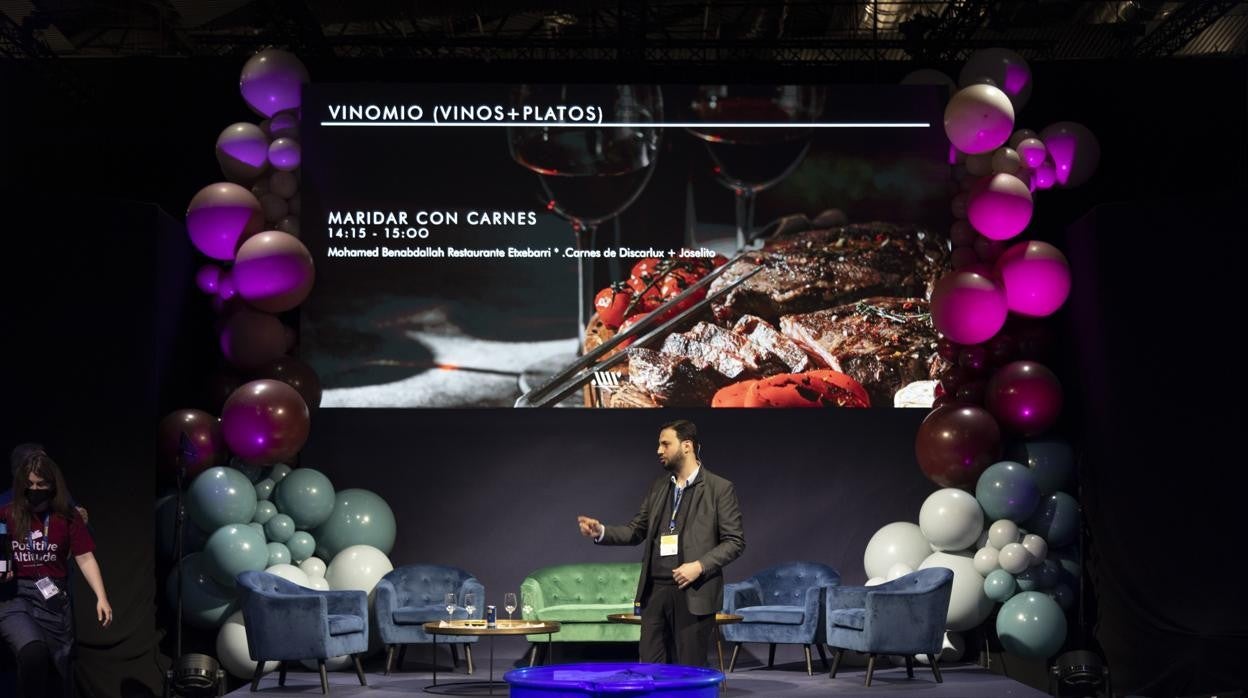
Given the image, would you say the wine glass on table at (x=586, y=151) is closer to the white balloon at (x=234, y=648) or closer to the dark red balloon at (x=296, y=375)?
the dark red balloon at (x=296, y=375)

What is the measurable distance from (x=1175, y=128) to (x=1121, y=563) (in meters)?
3.24

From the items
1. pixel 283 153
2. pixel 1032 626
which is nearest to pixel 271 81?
pixel 283 153

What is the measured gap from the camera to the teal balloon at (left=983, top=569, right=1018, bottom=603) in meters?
8.17

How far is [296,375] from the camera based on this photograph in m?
8.66

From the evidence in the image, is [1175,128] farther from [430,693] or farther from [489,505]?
[430,693]

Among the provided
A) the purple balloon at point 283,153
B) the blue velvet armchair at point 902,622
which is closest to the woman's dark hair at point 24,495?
the purple balloon at point 283,153

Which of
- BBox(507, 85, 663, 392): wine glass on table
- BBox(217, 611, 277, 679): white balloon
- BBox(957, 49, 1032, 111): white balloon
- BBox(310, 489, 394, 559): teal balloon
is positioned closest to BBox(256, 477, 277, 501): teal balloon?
BBox(310, 489, 394, 559): teal balloon

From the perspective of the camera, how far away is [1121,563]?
7980 mm

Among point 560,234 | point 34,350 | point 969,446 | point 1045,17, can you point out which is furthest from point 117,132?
point 1045,17

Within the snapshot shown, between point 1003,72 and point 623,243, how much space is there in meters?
2.59

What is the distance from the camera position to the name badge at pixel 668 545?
17.1 ft

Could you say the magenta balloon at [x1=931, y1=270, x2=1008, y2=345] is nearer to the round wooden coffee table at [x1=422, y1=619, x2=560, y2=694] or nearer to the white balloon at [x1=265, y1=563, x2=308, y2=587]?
the round wooden coffee table at [x1=422, y1=619, x2=560, y2=694]

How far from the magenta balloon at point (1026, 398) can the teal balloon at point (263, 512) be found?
4297 mm

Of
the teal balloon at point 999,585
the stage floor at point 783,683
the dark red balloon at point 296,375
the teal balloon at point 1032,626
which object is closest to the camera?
the stage floor at point 783,683
